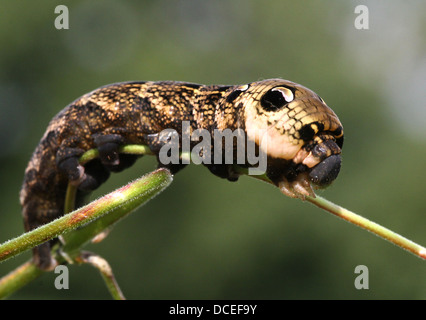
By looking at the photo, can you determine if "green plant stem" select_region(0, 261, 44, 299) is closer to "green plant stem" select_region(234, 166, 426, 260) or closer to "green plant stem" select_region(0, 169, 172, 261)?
"green plant stem" select_region(0, 169, 172, 261)

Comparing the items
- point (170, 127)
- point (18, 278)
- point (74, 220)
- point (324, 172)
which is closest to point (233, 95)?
point (170, 127)

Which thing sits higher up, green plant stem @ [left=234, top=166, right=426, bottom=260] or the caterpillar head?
the caterpillar head

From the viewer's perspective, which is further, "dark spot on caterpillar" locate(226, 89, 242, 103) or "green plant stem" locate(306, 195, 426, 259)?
"dark spot on caterpillar" locate(226, 89, 242, 103)

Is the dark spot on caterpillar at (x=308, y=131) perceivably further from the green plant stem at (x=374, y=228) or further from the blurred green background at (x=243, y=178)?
the blurred green background at (x=243, y=178)

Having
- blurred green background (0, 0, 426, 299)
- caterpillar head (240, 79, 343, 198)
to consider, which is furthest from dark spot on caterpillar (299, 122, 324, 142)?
blurred green background (0, 0, 426, 299)

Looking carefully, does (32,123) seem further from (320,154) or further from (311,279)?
(320,154)

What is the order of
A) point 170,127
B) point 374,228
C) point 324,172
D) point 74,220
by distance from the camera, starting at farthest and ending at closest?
point 170,127, point 324,172, point 374,228, point 74,220

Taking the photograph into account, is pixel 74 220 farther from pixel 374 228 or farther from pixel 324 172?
pixel 374 228
